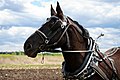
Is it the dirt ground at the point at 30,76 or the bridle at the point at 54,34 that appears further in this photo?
the dirt ground at the point at 30,76

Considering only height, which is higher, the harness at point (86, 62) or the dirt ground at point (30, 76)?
the harness at point (86, 62)

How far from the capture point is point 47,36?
9195 mm

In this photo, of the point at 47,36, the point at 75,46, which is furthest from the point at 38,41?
the point at 75,46

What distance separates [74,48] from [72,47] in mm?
49

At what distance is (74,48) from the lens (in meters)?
9.34

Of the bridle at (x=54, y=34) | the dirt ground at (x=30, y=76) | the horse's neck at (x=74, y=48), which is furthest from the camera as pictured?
the dirt ground at (x=30, y=76)

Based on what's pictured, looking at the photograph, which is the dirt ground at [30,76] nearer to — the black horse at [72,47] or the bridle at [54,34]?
the black horse at [72,47]

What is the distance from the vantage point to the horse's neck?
930 cm

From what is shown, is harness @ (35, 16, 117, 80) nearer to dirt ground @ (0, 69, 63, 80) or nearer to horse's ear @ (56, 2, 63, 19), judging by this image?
horse's ear @ (56, 2, 63, 19)

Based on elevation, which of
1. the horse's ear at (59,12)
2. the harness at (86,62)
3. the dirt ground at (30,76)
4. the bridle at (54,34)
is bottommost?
the dirt ground at (30,76)

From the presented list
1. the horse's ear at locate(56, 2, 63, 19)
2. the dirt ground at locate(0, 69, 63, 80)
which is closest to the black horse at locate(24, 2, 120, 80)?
the horse's ear at locate(56, 2, 63, 19)

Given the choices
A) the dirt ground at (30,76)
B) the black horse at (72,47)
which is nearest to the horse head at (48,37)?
the black horse at (72,47)

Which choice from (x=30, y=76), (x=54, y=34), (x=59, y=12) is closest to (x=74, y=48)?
(x=54, y=34)

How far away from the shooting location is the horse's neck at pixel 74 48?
30.5 ft
